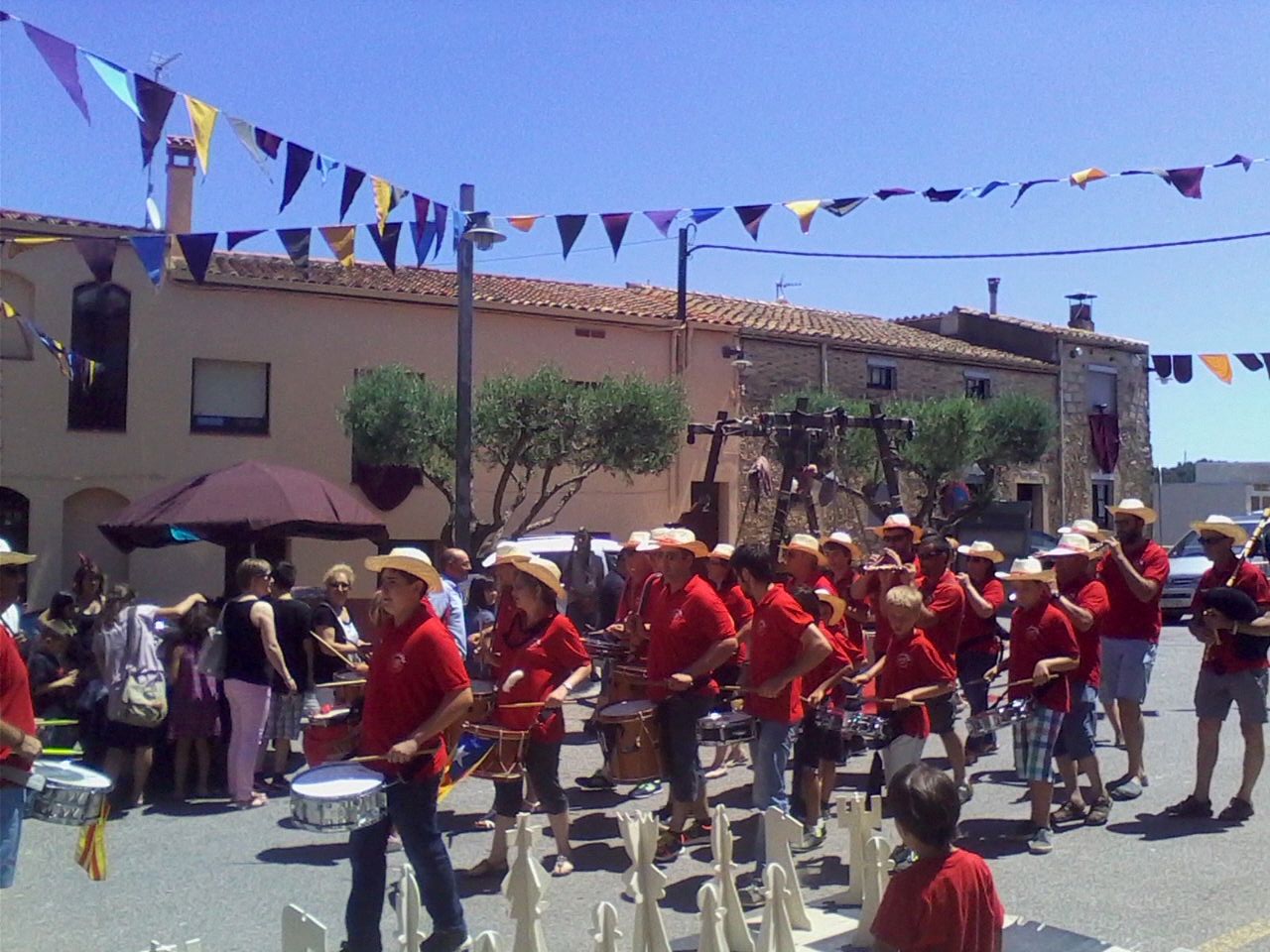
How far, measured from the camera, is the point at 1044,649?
6840 millimetres

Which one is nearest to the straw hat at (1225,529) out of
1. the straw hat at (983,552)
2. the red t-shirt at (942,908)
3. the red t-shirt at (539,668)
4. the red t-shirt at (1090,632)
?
the red t-shirt at (1090,632)

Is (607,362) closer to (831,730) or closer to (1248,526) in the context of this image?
(1248,526)

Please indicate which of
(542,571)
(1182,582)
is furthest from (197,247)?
Result: (1182,582)

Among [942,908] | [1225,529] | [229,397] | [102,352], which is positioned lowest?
[942,908]

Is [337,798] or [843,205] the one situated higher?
[843,205]

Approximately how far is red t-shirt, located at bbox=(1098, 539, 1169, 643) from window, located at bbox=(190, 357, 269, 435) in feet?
51.3

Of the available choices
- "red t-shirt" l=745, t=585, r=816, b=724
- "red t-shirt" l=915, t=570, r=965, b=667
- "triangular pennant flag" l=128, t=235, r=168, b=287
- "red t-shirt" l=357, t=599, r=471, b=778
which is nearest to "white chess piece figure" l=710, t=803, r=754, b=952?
"red t-shirt" l=357, t=599, r=471, b=778

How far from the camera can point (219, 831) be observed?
7.65 meters

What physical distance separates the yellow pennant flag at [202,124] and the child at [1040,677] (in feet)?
18.3

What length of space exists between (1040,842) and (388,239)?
6.72 m

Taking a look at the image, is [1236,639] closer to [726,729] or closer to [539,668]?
[726,729]

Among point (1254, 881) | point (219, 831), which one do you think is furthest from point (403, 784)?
point (1254, 881)

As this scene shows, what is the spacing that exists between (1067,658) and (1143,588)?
4.82 ft

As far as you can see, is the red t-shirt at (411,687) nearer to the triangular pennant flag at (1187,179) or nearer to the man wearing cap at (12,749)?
the man wearing cap at (12,749)
